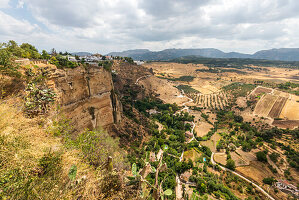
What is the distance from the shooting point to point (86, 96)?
21.2 metres

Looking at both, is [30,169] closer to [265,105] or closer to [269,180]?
[269,180]

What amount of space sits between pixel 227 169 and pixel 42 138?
4361 cm

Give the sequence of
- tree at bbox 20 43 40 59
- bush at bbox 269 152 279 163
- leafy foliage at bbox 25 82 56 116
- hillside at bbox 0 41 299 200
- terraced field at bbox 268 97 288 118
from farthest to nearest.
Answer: terraced field at bbox 268 97 288 118
bush at bbox 269 152 279 163
tree at bbox 20 43 40 59
leafy foliage at bbox 25 82 56 116
hillside at bbox 0 41 299 200

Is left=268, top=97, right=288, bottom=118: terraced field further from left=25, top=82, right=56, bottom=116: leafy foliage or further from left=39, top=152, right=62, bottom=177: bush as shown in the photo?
left=25, top=82, right=56, bottom=116: leafy foliage

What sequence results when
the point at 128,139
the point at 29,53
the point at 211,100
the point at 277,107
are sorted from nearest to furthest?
the point at 29,53 < the point at 128,139 < the point at 277,107 < the point at 211,100

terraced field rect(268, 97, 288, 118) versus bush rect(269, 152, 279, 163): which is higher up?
terraced field rect(268, 97, 288, 118)

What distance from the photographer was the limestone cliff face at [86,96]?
688 inches

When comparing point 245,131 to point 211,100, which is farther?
point 211,100

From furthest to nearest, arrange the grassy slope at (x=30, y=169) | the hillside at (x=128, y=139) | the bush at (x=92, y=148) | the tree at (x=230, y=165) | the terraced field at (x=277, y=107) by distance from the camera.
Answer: the terraced field at (x=277, y=107), the tree at (x=230, y=165), the bush at (x=92, y=148), the hillside at (x=128, y=139), the grassy slope at (x=30, y=169)

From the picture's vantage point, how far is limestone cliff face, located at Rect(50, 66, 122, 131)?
57.4ft

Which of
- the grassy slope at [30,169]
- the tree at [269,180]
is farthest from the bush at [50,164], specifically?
the tree at [269,180]

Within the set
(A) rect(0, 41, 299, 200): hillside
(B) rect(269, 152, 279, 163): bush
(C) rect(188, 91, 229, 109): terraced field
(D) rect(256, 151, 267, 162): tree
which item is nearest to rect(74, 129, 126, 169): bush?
(A) rect(0, 41, 299, 200): hillside

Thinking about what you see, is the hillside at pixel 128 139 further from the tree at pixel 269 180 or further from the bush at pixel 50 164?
the tree at pixel 269 180

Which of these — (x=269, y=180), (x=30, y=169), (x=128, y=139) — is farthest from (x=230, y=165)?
(x=30, y=169)
